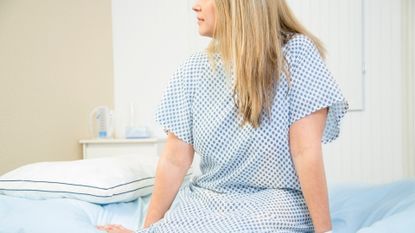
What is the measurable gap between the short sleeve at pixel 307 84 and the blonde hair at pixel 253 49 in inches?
1.3

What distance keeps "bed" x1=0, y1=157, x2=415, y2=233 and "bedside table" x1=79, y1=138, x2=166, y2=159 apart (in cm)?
94

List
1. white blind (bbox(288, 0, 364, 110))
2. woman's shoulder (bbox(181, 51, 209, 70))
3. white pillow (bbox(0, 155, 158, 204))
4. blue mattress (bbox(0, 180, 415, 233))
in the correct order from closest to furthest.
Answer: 1. woman's shoulder (bbox(181, 51, 209, 70))
2. blue mattress (bbox(0, 180, 415, 233))
3. white pillow (bbox(0, 155, 158, 204))
4. white blind (bbox(288, 0, 364, 110))

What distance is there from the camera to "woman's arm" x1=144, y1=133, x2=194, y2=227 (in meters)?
1.08

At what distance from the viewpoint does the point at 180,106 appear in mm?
1060

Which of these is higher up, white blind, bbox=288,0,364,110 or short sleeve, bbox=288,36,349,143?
white blind, bbox=288,0,364,110

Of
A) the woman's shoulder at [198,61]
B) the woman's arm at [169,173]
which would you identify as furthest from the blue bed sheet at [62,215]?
the woman's shoulder at [198,61]

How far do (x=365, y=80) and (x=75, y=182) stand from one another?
2264mm

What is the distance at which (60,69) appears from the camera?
8.09ft

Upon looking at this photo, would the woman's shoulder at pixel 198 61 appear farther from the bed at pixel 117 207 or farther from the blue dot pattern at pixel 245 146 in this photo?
the bed at pixel 117 207

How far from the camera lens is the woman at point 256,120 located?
0.93 metres

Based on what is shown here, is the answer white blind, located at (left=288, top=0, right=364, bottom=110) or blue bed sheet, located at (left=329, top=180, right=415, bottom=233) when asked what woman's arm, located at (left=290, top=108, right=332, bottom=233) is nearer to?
blue bed sheet, located at (left=329, top=180, right=415, bottom=233)

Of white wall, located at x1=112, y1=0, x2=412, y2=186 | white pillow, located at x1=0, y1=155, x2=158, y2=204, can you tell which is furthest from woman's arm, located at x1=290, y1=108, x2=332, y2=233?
white wall, located at x1=112, y1=0, x2=412, y2=186

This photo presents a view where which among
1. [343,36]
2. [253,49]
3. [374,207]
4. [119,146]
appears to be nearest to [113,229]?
[253,49]

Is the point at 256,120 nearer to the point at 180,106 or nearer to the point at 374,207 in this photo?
the point at 180,106
